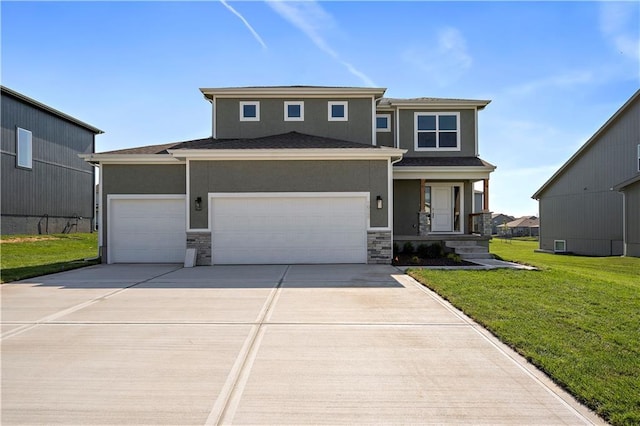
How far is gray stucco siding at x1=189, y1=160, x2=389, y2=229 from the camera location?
39.7ft

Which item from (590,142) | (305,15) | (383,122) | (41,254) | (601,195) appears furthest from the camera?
(590,142)

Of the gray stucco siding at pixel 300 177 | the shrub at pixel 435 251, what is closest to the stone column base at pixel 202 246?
the gray stucco siding at pixel 300 177

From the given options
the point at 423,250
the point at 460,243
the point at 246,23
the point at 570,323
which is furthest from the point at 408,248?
the point at 246,23

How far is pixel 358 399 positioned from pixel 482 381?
129cm

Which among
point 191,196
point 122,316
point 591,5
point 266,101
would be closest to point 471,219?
point 591,5

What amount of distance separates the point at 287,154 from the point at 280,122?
347cm

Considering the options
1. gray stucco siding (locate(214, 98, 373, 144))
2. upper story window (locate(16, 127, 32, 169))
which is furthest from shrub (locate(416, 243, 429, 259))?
upper story window (locate(16, 127, 32, 169))

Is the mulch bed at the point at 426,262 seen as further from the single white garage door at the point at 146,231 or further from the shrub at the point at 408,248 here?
the single white garage door at the point at 146,231

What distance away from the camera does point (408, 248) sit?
13672mm

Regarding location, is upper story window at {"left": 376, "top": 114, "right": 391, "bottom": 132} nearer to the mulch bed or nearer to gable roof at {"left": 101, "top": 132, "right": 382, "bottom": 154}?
gable roof at {"left": 101, "top": 132, "right": 382, "bottom": 154}

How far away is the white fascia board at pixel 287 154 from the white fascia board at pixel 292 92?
3.70 metres

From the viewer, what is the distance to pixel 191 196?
12.1 metres

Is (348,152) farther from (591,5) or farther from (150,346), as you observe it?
(150,346)

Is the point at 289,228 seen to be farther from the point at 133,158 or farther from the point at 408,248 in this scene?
the point at 133,158
